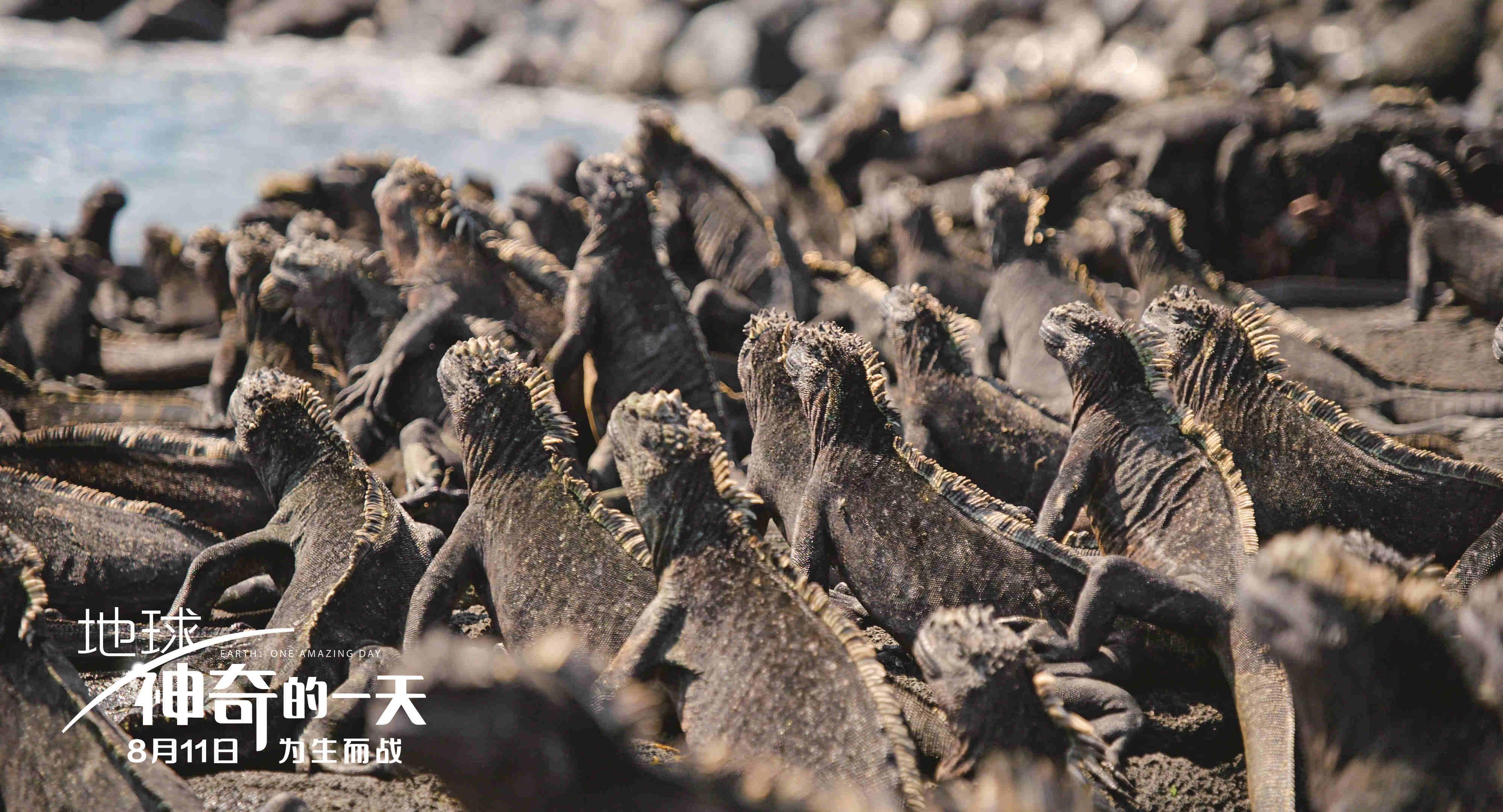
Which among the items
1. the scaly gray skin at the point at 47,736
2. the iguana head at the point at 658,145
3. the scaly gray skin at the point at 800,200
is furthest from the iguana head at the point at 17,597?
the scaly gray skin at the point at 800,200

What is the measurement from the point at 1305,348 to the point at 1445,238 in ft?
6.15

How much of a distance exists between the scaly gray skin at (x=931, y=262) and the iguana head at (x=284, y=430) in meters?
4.06

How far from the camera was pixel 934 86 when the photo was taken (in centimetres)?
1773

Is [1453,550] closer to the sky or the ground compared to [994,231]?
closer to the ground

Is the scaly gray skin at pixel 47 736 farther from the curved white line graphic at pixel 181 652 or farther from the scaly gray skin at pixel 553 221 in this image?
the scaly gray skin at pixel 553 221

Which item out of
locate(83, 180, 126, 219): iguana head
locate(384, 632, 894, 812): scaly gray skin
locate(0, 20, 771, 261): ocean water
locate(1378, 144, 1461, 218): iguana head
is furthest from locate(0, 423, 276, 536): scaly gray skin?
locate(0, 20, 771, 261): ocean water

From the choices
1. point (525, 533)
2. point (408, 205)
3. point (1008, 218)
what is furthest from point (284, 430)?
point (1008, 218)

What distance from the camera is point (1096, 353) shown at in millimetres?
4273

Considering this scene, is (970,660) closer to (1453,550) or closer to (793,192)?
(1453,550)

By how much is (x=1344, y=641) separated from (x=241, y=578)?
364 cm

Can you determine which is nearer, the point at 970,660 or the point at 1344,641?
the point at 1344,641

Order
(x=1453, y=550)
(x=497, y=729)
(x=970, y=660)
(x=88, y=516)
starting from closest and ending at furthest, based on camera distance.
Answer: (x=497, y=729) < (x=970, y=660) < (x=1453, y=550) < (x=88, y=516)

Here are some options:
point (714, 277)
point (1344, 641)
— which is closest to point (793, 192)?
point (714, 277)

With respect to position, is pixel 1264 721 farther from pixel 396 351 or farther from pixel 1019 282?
pixel 396 351
